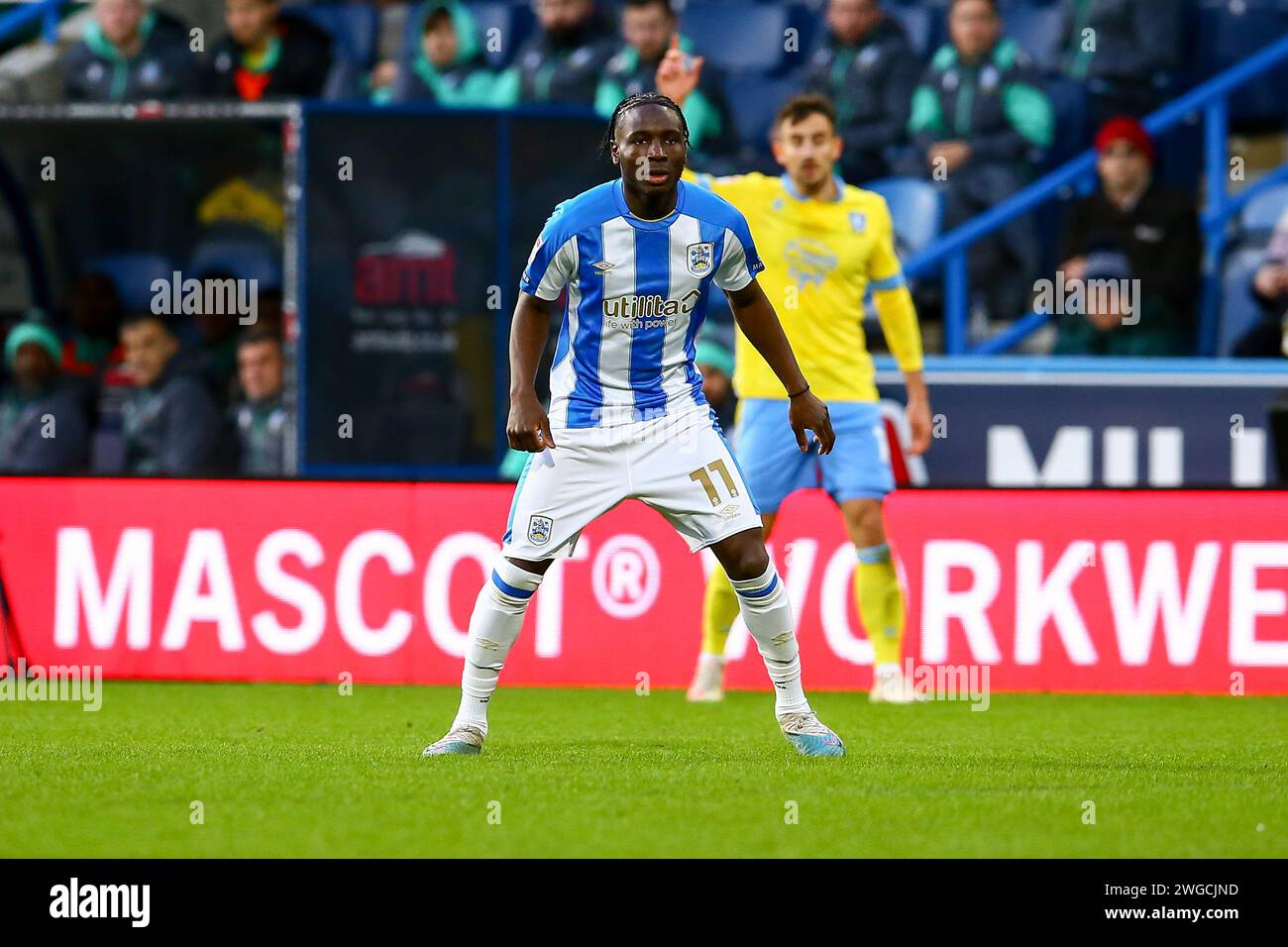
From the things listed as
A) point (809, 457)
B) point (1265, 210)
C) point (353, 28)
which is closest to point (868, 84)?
point (1265, 210)

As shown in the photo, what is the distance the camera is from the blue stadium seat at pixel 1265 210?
12.8 meters

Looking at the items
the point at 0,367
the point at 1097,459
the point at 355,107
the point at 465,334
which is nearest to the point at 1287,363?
the point at 1097,459

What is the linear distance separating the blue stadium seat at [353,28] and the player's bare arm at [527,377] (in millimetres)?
8839

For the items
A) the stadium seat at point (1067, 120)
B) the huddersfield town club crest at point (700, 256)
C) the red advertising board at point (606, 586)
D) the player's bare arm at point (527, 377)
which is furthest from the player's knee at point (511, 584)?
the stadium seat at point (1067, 120)

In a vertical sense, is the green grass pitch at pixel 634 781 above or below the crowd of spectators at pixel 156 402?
below

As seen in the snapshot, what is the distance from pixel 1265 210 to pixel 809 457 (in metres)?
5.42

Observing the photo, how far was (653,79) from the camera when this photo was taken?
12961mm

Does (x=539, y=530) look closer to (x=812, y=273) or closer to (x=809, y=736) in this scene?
(x=809, y=736)

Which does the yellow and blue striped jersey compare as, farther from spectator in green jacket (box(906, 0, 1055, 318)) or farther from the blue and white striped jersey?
spectator in green jacket (box(906, 0, 1055, 318))

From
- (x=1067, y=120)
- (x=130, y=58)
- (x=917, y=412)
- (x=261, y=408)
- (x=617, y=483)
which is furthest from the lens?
(x=130, y=58)

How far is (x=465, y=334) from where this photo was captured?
37.1ft

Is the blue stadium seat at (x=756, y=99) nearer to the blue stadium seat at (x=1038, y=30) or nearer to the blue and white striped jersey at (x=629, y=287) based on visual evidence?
the blue stadium seat at (x=1038, y=30)

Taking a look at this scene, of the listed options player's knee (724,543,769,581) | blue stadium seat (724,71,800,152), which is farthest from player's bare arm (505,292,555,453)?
blue stadium seat (724,71,800,152)

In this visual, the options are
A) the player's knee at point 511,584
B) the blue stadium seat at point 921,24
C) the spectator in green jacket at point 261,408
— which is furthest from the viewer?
the blue stadium seat at point 921,24
